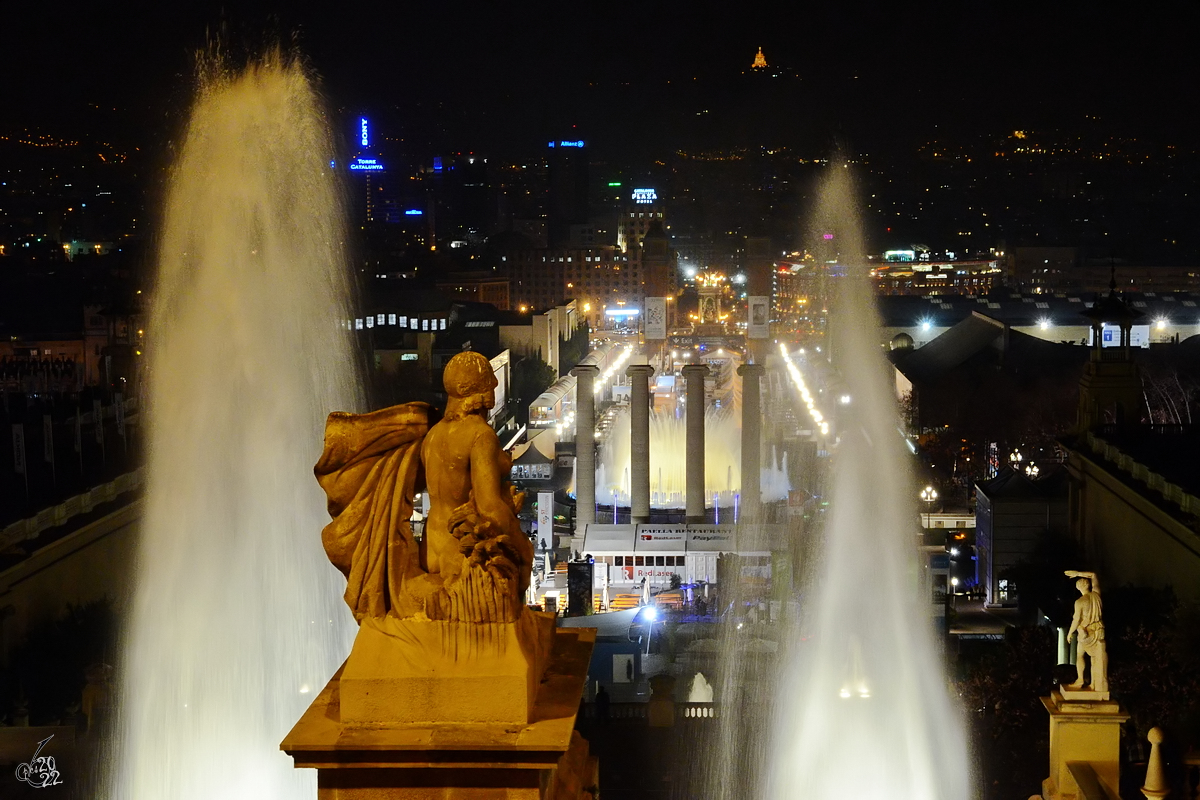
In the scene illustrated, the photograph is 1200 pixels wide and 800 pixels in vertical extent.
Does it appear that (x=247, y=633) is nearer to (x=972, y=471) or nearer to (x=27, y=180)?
(x=972, y=471)

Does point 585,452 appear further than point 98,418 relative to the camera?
Yes

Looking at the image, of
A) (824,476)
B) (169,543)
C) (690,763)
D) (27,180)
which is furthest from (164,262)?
(27,180)

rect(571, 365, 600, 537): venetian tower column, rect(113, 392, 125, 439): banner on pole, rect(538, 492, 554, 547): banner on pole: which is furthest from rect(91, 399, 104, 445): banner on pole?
rect(571, 365, 600, 537): venetian tower column

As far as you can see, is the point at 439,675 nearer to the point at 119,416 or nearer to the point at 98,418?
the point at 119,416

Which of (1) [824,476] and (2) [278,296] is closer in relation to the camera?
(2) [278,296]

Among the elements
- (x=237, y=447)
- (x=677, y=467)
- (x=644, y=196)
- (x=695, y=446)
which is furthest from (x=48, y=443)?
(x=644, y=196)

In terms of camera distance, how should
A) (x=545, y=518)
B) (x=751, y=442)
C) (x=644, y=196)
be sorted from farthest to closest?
1. (x=644, y=196)
2. (x=751, y=442)
3. (x=545, y=518)

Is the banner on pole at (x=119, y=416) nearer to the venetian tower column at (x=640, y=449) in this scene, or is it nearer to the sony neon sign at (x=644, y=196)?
the venetian tower column at (x=640, y=449)
